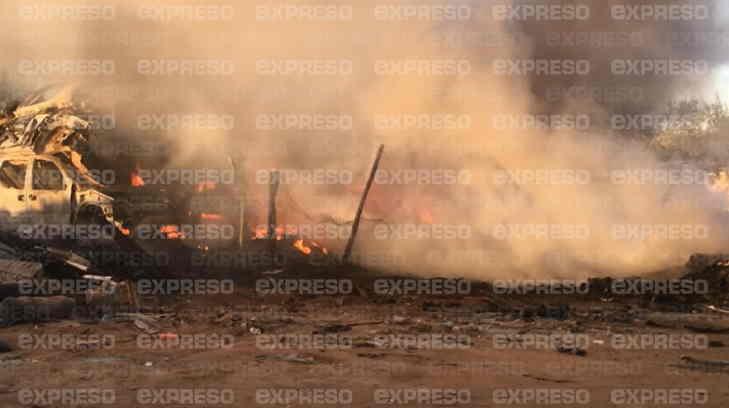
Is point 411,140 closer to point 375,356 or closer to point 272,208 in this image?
point 272,208

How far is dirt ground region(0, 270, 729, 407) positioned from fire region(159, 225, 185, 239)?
69.7 inches

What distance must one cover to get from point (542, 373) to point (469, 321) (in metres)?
3.14

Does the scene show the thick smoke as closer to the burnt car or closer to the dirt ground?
the burnt car

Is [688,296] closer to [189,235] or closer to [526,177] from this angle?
[526,177]

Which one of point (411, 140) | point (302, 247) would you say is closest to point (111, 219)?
point (302, 247)

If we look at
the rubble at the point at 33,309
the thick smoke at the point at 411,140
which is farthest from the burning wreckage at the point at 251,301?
the thick smoke at the point at 411,140

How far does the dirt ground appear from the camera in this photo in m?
6.38

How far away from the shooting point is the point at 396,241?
1422 centimetres

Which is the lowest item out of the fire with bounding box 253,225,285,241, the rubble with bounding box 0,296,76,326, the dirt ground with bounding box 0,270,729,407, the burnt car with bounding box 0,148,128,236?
the dirt ground with bounding box 0,270,729,407

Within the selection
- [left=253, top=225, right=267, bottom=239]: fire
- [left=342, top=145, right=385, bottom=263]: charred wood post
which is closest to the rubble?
[left=253, top=225, right=267, bottom=239]: fire

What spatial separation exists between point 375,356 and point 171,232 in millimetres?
6529

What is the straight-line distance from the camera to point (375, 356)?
7.93 m

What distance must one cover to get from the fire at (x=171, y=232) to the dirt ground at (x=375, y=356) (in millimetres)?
1771

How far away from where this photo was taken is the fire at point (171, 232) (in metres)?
13.2
